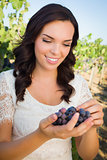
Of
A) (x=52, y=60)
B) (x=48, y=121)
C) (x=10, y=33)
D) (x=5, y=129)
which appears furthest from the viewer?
(x=10, y=33)

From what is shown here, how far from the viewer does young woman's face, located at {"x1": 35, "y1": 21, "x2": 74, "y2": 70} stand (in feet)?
5.29

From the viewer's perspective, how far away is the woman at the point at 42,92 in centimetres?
159

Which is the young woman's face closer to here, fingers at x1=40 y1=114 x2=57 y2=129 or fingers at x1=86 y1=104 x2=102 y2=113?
fingers at x1=86 y1=104 x2=102 y2=113

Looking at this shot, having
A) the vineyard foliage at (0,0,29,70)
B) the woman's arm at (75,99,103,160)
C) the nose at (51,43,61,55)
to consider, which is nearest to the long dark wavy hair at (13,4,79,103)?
the nose at (51,43,61,55)

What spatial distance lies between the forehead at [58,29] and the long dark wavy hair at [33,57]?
4 centimetres

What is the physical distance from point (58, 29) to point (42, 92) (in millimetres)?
693

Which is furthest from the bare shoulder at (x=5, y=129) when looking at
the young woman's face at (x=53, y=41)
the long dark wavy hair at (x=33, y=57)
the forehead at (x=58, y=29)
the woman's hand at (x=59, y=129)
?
the forehead at (x=58, y=29)

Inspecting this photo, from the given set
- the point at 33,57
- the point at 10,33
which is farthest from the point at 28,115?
the point at 10,33

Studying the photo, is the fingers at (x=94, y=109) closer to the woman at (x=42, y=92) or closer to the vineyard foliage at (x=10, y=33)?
the woman at (x=42, y=92)

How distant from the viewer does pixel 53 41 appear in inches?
64.3

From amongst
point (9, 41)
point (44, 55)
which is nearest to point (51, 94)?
point (44, 55)

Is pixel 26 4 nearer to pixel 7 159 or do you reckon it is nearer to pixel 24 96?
pixel 24 96

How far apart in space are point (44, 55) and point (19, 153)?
34.8 inches

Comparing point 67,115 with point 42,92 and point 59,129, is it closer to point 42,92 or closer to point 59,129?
point 59,129
